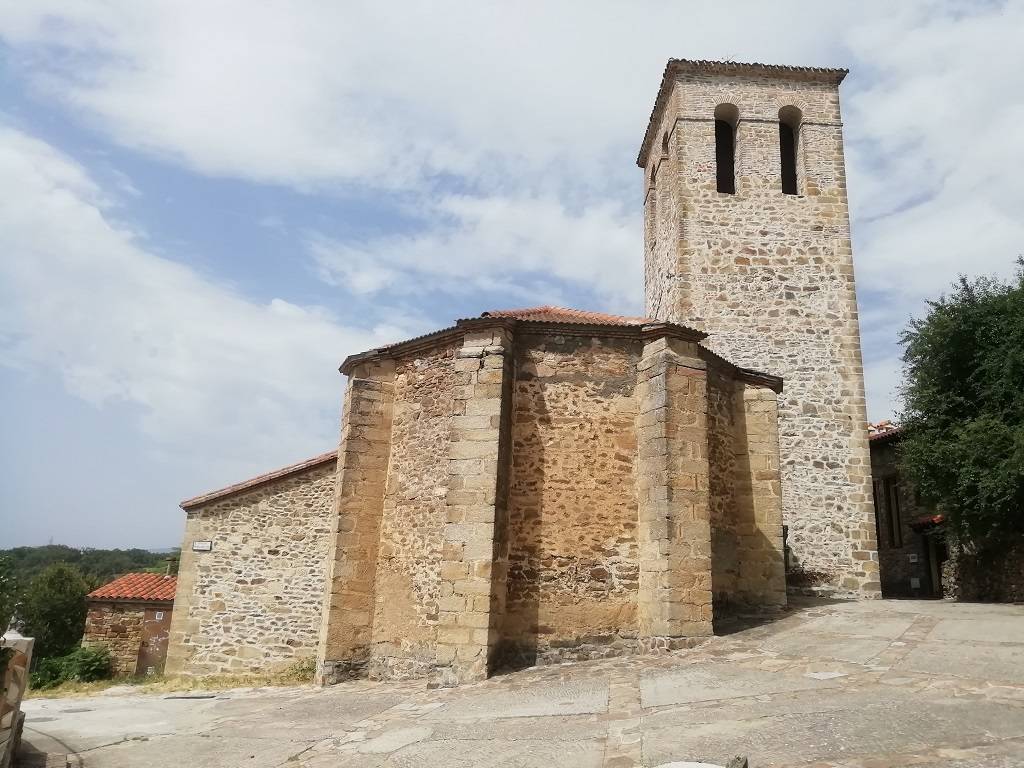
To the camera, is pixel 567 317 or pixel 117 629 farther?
pixel 117 629

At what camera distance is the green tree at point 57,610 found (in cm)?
2745

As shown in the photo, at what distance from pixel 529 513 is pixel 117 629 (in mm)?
12131

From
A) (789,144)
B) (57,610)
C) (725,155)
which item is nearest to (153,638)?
(57,610)

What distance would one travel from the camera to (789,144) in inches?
752

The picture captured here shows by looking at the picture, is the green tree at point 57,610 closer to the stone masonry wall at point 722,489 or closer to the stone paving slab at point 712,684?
the stone masonry wall at point 722,489

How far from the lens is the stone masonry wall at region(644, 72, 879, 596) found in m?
15.4

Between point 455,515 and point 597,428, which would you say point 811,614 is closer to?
point 597,428

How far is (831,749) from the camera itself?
4898 mm

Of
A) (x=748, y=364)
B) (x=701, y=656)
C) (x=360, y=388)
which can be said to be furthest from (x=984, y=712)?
(x=748, y=364)

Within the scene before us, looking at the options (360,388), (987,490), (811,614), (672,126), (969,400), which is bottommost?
(811,614)

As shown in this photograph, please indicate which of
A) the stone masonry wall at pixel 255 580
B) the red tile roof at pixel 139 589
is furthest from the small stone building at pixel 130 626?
the stone masonry wall at pixel 255 580

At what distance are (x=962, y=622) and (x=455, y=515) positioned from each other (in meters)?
6.22

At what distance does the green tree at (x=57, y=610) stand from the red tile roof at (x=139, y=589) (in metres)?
11.3

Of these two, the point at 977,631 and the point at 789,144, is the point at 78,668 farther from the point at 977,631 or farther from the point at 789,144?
the point at 789,144
